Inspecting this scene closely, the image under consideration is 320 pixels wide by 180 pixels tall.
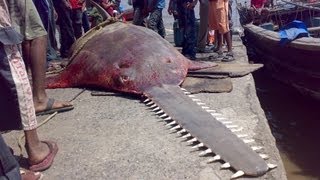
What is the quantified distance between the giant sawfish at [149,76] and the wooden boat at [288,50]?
1787 millimetres

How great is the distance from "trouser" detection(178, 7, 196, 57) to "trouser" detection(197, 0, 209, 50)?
0.85 m

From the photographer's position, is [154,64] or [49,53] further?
[49,53]

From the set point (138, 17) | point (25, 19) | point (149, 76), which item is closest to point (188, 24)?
point (138, 17)

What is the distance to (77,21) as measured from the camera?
25.1ft

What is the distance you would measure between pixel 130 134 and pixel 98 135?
0.89ft

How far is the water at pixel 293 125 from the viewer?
5.61 m

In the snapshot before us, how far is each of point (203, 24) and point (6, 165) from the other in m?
5.85

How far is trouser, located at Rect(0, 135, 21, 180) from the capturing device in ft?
8.15

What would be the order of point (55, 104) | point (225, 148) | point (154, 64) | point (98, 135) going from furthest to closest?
point (154, 64) → point (55, 104) → point (98, 135) → point (225, 148)

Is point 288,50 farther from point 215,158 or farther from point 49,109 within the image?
point 215,158

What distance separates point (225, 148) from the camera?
3191 millimetres

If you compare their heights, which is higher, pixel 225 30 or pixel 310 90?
pixel 225 30

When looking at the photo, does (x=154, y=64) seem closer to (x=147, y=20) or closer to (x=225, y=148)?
(x=225, y=148)

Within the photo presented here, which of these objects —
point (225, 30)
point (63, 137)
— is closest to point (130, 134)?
point (63, 137)
